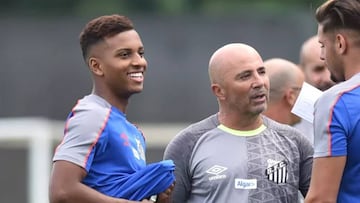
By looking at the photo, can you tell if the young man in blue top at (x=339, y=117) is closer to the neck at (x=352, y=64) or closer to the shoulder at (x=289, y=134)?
the neck at (x=352, y=64)

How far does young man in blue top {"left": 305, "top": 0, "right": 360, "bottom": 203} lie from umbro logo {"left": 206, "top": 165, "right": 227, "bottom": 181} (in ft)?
2.29

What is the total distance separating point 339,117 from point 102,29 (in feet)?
4.64

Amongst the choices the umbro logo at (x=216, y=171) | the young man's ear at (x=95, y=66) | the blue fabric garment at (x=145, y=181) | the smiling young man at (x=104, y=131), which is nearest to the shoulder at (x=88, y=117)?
the smiling young man at (x=104, y=131)

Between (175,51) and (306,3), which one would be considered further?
(306,3)

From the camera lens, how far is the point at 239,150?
20.6 feet

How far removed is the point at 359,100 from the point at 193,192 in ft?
3.63

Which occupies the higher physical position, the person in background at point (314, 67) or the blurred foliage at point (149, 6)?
the person in background at point (314, 67)

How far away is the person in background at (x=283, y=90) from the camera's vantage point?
7.51m

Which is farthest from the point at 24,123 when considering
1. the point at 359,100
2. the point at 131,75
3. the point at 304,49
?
the point at 359,100

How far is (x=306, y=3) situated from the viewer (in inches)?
→ 940

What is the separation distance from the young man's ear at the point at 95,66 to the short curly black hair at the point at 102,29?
65 mm

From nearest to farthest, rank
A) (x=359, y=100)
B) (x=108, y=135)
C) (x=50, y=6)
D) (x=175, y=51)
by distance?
(x=359, y=100)
(x=108, y=135)
(x=175, y=51)
(x=50, y=6)

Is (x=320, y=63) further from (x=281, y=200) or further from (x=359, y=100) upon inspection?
(x=359, y=100)

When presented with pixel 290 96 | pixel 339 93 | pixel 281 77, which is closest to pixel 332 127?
pixel 339 93
